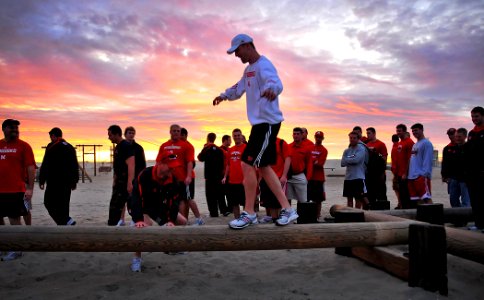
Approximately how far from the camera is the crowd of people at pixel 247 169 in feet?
13.4

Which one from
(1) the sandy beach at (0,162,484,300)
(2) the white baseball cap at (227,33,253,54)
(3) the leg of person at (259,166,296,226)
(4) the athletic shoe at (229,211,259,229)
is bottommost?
(1) the sandy beach at (0,162,484,300)

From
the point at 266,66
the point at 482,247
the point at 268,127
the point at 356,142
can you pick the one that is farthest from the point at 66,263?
the point at 356,142

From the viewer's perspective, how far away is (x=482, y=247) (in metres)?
4.29

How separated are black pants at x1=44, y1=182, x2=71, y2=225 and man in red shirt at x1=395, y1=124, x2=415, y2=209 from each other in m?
7.08

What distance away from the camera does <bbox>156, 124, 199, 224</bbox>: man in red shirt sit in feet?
23.6

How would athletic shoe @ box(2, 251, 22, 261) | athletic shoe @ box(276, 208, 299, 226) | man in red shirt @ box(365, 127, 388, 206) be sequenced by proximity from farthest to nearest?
1. man in red shirt @ box(365, 127, 388, 206)
2. athletic shoe @ box(2, 251, 22, 261)
3. athletic shoe @ box(276, 208, 299, 226)

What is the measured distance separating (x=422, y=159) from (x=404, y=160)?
2.98ft

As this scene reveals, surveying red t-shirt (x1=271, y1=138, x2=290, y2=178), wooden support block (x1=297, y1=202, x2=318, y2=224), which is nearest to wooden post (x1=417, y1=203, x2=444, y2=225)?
wooden support block (x1=297, y1=202, x2=318, y2=224)

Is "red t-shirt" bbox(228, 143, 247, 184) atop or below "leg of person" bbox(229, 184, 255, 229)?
atop

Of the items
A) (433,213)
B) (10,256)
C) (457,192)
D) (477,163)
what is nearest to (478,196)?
(477,163)

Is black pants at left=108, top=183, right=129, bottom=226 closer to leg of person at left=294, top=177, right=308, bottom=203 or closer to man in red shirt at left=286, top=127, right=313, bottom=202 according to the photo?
man in red shirt at left=286, top=127, right=313, bottom=202

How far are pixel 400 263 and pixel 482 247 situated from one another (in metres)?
0.89

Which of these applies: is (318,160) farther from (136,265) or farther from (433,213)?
(136,265)

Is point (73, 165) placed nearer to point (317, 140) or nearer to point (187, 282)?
point (187, 282)
